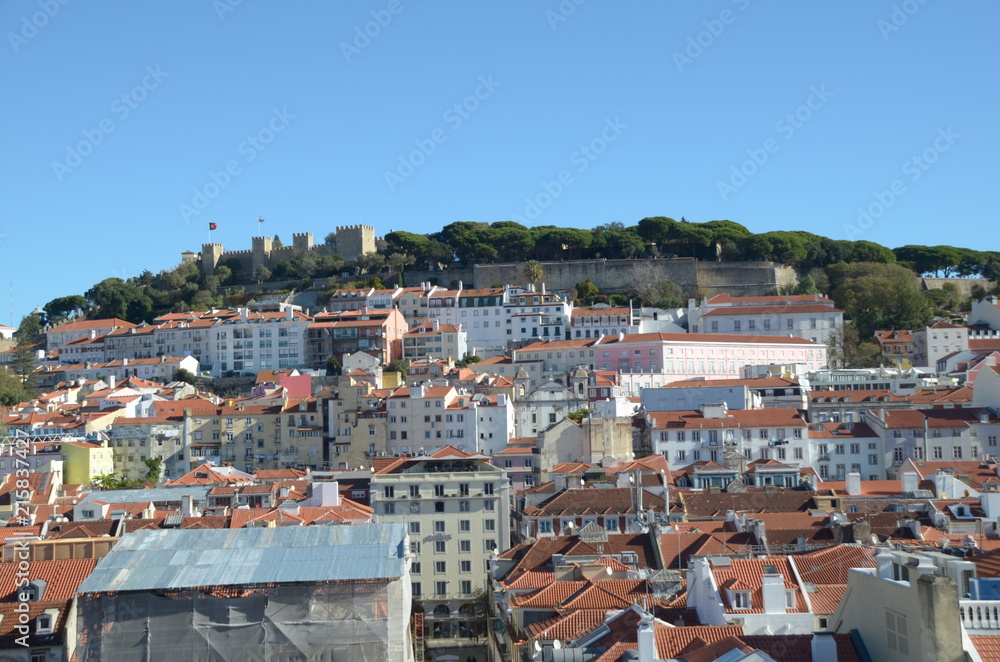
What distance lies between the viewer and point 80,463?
61.0 m

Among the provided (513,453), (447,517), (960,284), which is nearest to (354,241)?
(960,284)

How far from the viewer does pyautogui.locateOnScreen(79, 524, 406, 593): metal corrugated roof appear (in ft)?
68.5

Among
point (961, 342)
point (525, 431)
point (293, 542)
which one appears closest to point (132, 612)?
point (293, 542)

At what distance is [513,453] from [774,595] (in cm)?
3416

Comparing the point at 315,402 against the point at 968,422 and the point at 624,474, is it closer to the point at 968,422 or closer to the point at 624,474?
the point at 624,474

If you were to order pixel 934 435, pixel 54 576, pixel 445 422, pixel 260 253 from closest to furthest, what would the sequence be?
pixel 54 576
pixel 934 435
pixel 445 422
pixel 260 253

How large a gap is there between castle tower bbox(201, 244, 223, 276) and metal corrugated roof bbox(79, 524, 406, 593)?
3542 inches

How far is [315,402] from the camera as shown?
66.1 meters

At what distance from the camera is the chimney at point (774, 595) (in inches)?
801

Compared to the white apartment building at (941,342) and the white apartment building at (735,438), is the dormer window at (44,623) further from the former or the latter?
the white apartment building at (941,342)

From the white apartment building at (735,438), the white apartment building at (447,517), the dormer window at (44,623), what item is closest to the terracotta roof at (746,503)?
the white apartment building at (447,517)

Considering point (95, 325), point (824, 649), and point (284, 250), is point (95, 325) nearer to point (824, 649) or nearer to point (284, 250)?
point (284, 250)

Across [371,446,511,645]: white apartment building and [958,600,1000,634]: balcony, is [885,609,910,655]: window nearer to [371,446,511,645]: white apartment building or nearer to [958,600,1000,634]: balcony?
[958,600,1000,634]: balcony

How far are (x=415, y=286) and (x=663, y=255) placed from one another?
18.5 metres
